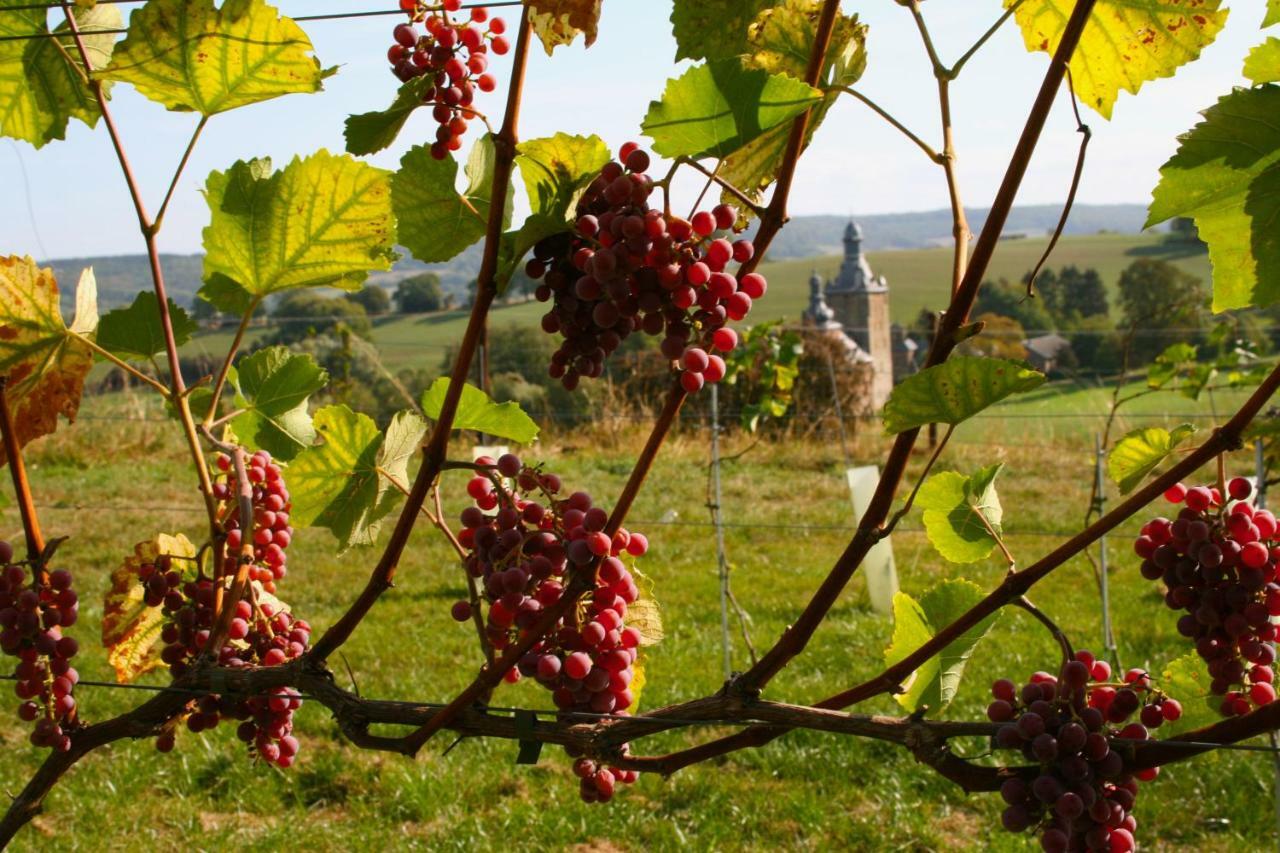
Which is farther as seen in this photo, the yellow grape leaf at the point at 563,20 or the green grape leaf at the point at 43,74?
the green grape leaf at the point at 43,74

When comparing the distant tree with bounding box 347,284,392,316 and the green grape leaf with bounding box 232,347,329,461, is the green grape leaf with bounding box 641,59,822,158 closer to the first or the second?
the green grape leaf with bounding box 232,347,329,461

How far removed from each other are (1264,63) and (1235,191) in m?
0.12

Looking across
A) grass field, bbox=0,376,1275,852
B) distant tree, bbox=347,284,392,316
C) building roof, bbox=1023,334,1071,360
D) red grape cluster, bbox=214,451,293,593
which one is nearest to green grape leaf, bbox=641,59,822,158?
red grape cluster, bbox=214,451,293,593

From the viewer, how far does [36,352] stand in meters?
1.04

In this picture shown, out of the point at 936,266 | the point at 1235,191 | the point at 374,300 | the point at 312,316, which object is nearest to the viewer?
the point at 1235,191

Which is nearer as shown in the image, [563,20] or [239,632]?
[563,20]

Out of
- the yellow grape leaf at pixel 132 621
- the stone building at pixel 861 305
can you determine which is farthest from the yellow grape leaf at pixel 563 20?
the stone building at pixel 861 305

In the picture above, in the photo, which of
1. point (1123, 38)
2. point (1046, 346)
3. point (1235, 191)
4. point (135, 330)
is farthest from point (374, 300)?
point (1235, 191)

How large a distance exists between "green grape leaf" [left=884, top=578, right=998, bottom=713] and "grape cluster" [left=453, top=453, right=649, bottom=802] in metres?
0.24

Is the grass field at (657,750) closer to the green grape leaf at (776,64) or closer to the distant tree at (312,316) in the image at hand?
the green grape leaf at (776,64)

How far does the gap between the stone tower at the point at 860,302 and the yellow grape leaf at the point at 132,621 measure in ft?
85.4

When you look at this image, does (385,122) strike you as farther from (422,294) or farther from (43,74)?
(422,294)

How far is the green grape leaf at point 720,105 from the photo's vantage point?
2.33 ft

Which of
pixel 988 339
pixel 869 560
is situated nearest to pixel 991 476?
pixel 869 560
